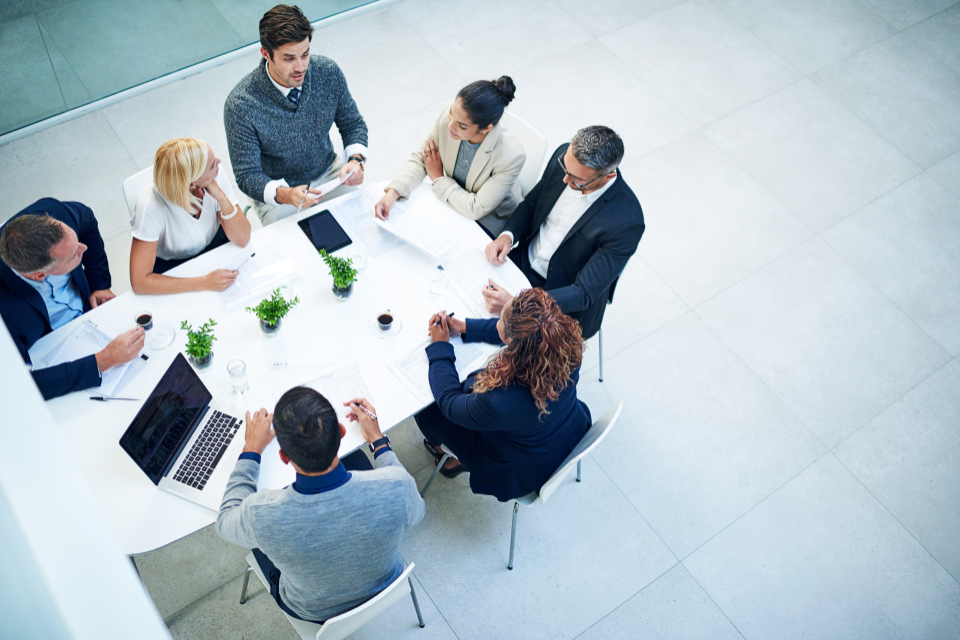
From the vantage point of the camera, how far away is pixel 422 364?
244 cm

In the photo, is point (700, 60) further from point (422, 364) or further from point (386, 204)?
point (422, 364)

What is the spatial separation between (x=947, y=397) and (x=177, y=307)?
12.5 feet

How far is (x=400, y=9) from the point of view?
5.05 meters

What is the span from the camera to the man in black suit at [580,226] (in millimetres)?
2562

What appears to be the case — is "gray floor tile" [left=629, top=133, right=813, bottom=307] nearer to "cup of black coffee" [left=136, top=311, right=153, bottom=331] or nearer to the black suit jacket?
the black suit jacket

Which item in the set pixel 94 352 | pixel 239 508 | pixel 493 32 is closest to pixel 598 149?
pixel 239 508

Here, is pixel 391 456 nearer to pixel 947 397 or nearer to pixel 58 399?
pixel 58 399

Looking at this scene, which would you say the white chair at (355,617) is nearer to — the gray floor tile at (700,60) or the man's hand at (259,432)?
the man's hand at (259,432)

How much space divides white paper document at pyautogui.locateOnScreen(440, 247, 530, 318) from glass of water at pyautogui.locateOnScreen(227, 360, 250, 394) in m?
0.87

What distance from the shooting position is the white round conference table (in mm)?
2057

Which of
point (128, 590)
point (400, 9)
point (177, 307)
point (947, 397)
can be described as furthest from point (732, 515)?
point (400, 9)

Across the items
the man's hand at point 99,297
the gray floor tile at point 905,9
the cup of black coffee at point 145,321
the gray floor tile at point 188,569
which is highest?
the cup of black coffee at point 145,321

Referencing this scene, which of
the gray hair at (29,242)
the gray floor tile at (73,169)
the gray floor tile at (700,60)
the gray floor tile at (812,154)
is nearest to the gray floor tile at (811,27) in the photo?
the gray floor tile at (700,60)

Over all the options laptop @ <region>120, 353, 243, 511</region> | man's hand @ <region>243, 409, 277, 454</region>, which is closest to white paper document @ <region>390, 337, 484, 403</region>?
man's hand @ <region>243, 409, 277, 454</region>
